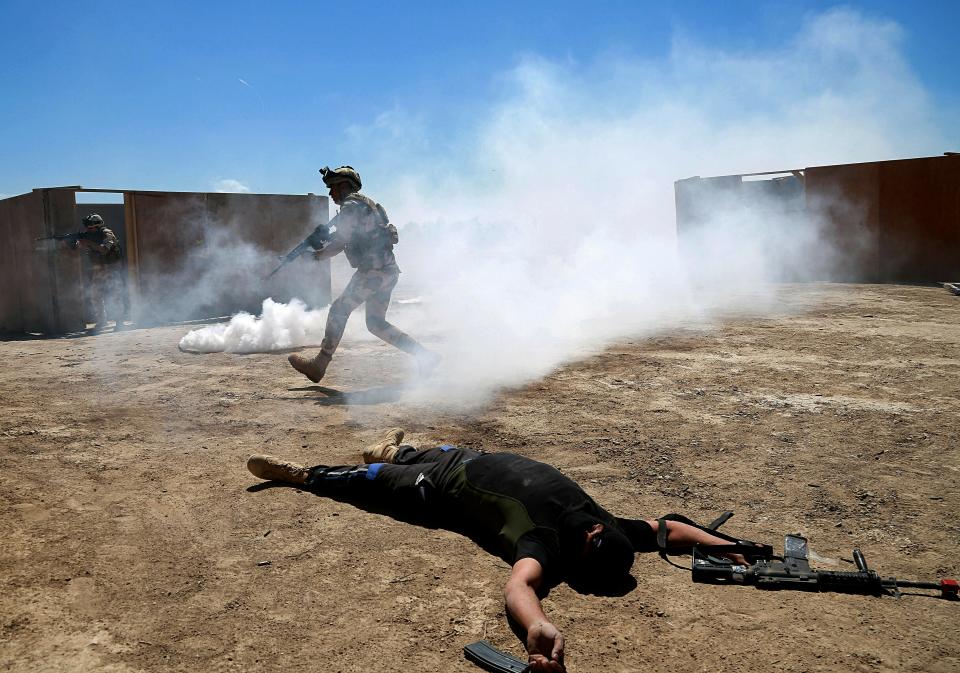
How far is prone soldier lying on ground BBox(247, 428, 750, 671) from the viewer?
234 cm

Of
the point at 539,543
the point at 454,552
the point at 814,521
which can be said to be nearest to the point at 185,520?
the point at 454,552

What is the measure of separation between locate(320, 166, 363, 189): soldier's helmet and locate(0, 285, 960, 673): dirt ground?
5.56 ft

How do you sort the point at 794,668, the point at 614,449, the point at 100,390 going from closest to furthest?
the point at 794,668, the point at 614,449, the point at 100,390

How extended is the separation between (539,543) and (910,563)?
141 centimetres

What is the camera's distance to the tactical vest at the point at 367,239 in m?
6.01

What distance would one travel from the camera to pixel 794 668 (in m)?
2.10

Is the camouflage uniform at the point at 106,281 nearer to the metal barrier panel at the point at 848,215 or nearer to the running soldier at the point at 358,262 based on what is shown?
the running soldier at the point at 358,262

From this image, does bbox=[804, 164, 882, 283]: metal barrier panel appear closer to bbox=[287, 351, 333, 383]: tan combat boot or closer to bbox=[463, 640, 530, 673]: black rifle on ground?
bbox=[287, 351, 333, 383]: tan combat boot

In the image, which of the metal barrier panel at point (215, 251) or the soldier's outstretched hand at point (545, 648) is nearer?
the soldier's outstretched hand at point (545, 648)

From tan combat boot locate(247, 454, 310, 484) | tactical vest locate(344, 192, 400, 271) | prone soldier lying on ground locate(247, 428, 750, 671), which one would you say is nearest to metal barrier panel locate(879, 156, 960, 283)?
tactical vest locate(344, 192, 400, 271)

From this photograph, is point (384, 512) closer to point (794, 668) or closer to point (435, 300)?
point (794, 668)

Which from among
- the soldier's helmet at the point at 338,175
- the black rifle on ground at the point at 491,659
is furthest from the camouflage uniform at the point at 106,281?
the black rifle on ground at the point at 491,659

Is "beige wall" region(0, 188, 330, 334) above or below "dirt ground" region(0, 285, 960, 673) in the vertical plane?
above

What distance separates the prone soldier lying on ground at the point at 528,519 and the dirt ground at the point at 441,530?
0.34 feet
